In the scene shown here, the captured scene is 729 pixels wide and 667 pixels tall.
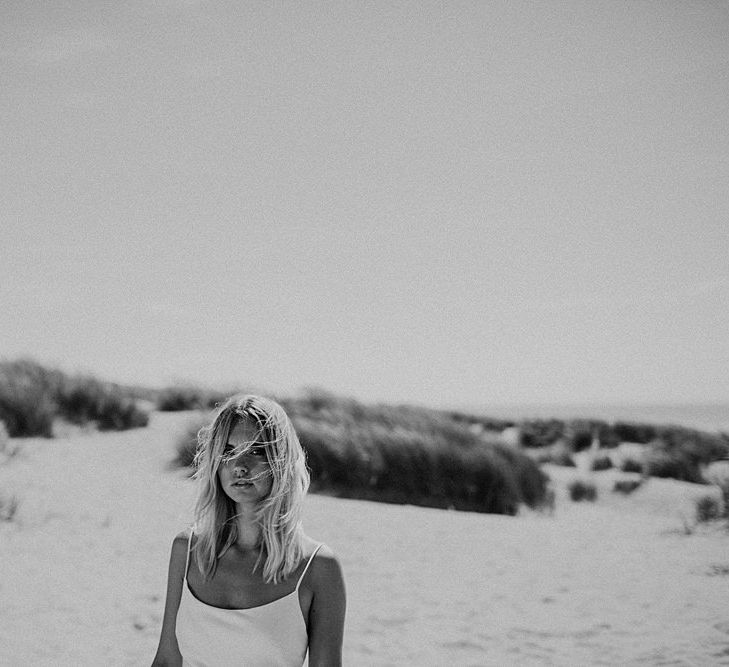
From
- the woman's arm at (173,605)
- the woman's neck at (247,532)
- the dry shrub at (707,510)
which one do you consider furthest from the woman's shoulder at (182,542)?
the dry shrub at (707,510)

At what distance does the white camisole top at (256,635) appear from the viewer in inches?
70.6

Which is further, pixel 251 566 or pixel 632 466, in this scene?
pixel 632 466

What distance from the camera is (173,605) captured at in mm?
2004

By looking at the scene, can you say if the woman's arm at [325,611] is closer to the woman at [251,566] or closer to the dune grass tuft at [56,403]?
the woman at [251,566]

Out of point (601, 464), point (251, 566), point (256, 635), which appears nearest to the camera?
point (256, 635)

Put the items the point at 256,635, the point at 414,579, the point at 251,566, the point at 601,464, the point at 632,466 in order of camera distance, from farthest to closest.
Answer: the point at 601,464
the point at 632,466
the point at 414,579
the point at 251,566
the point at 256,635

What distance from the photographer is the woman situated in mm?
1810

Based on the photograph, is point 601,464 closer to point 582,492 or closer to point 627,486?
point 627,486

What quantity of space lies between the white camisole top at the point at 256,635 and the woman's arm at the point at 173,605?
17 centimetres

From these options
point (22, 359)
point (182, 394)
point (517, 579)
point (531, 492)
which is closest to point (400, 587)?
point (517, 579)

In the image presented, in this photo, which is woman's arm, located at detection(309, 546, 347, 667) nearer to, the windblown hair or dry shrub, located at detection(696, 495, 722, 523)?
the windblown hair

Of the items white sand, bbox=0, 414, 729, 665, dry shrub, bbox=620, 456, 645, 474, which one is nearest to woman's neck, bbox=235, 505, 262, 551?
white sand, bbox=0, 414, 729, 665

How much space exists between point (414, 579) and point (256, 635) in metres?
4.34

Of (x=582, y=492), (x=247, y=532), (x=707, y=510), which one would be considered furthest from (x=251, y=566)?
(x=582, y=492)
